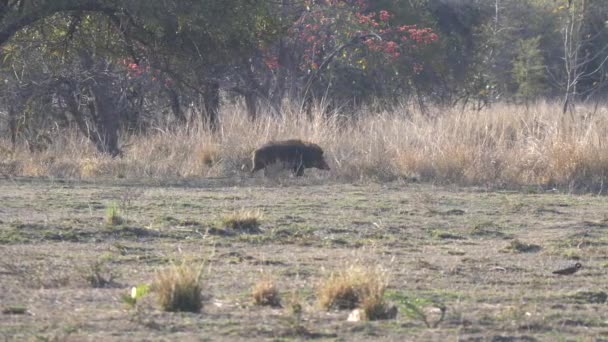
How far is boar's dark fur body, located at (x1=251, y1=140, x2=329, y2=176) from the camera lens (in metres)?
14.1

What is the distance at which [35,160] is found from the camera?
15.7 metres

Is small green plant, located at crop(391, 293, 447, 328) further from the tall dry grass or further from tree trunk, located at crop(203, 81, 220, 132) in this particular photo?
tree trunk, located at crop(203, 81, 220, 132)

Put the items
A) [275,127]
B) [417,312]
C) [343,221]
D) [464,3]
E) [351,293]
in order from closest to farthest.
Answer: [417,312] < [351,293] < [343,221] < [275,127] < [464,3]

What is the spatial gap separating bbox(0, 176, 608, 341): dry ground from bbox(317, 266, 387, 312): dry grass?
0.11 metres

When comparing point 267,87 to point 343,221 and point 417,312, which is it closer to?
point 343,221

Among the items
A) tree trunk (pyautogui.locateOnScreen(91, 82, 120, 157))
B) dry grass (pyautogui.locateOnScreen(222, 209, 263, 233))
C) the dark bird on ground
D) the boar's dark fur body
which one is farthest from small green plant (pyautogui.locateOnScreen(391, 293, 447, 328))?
tree trunk (pyautogui.locateOnScreen(91, 82, 120, 157))

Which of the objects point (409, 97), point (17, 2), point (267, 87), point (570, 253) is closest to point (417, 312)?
point (570, 253)

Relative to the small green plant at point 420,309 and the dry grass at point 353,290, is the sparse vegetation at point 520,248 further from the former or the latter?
the dry grass at point 353,290

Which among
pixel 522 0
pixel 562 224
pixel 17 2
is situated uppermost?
pixel 522 0

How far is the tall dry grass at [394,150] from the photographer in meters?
13.9

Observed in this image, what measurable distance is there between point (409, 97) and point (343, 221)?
516 inches

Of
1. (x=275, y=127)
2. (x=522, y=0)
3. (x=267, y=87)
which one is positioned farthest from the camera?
(x=522, y=0)

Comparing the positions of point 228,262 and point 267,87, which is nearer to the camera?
point 228,262

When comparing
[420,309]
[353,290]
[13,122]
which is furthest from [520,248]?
[13,122]
